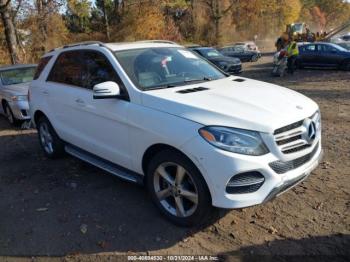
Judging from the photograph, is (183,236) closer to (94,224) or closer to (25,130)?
(94,224)

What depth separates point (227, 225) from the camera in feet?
13.4

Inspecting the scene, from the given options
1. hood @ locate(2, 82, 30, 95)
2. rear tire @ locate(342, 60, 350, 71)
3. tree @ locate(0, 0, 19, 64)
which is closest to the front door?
hood @ locate(2, 82, 30, 95)

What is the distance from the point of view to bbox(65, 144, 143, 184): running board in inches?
175

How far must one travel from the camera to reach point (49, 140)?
21.4 ft

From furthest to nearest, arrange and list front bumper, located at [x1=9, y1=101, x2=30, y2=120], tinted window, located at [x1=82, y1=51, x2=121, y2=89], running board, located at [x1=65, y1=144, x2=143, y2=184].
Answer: front bumper, located at [x1=9, y1=101, x2=30, y2=120] < tinted window, located at [x1=82, y1=51, x2=121, y2=89] < running board, located at [x1=65, y1=144, x2=143, y2=184]

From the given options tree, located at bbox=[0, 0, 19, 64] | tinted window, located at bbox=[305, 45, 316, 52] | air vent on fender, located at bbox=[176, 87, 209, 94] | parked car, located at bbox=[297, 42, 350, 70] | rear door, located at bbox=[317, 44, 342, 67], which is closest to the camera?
air vent on fender, located at bbox=[176, 87, 209, 94]

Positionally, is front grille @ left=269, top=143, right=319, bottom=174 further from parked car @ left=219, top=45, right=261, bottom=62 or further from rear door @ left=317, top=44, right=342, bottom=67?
parked car @ left=219, top=45, right=261, bottom=62

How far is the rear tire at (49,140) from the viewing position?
6262 mm

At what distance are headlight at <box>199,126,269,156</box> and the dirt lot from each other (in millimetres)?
948

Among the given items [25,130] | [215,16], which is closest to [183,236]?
[25,130]

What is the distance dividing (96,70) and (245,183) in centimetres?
260

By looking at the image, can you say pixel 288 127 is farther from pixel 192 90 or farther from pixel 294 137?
pixel 192 90

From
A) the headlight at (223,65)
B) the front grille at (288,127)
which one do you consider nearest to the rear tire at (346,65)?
the headlight at (223,65)

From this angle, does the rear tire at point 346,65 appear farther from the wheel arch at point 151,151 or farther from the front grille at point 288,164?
the wheel arch at point 151,151
